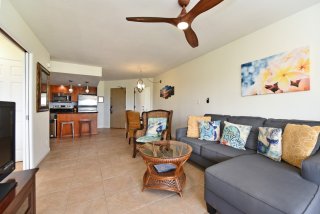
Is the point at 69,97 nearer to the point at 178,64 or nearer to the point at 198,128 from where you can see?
the point at 178,64

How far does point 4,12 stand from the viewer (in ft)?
5.55

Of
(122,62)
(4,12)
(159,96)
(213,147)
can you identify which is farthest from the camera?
(159,96)

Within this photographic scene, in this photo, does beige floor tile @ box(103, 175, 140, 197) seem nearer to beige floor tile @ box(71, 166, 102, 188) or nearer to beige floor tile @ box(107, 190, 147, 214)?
beige floor tile @ box(107, 190, 147, 214)

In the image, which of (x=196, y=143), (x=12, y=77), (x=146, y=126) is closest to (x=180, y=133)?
(x=196, y=143)

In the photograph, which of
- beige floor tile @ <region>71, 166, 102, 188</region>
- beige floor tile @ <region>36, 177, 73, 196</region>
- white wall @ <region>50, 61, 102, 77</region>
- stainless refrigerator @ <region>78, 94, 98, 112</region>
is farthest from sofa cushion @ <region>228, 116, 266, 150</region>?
stainless refrigerator @ <region>78, 94, 98, 112</region>

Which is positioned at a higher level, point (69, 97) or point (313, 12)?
point (313, 12)

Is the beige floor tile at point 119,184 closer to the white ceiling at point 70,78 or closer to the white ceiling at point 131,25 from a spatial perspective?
the white ceiling at point 131,25

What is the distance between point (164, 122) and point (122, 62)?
216 centimetres

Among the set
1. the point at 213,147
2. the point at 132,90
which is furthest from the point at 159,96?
the point at 213,147

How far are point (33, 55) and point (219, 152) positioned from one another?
133 inches

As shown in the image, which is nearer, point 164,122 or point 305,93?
point 305,93

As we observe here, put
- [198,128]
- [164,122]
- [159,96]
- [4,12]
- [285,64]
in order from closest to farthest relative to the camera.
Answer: [4,12] → [285,64] → [198,128] → [164,122] → [159,96]

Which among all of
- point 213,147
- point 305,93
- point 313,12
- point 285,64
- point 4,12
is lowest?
point 213,147

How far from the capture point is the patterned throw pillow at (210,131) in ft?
8.74
